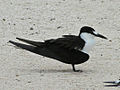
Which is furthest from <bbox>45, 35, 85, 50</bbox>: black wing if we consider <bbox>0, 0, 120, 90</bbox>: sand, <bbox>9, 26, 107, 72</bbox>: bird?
<bbox>0, 0, 120, 90</bbox>: sand

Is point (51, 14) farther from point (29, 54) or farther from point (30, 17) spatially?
point (29, 54)

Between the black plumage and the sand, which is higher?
the black plumage

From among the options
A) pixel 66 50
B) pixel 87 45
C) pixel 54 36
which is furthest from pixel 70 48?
pixel 54 36

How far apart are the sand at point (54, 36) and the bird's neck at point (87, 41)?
371mm

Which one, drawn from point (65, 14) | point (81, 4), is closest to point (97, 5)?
point (81, 4)

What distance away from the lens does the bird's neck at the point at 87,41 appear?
10.6 metres

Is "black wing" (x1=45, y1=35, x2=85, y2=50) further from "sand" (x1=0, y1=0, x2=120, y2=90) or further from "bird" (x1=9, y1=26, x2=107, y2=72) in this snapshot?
"sand" (x1=0, y1=0, x2=120, y2=90)

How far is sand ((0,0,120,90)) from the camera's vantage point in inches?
381

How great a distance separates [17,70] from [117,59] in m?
1.95

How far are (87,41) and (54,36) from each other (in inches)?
119

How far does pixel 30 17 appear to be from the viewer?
15.7 m

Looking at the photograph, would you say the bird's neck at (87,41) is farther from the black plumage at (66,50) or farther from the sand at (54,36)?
the sand at (54,36)

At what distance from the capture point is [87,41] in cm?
1063

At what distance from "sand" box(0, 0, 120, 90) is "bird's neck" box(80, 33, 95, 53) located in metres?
0.37
